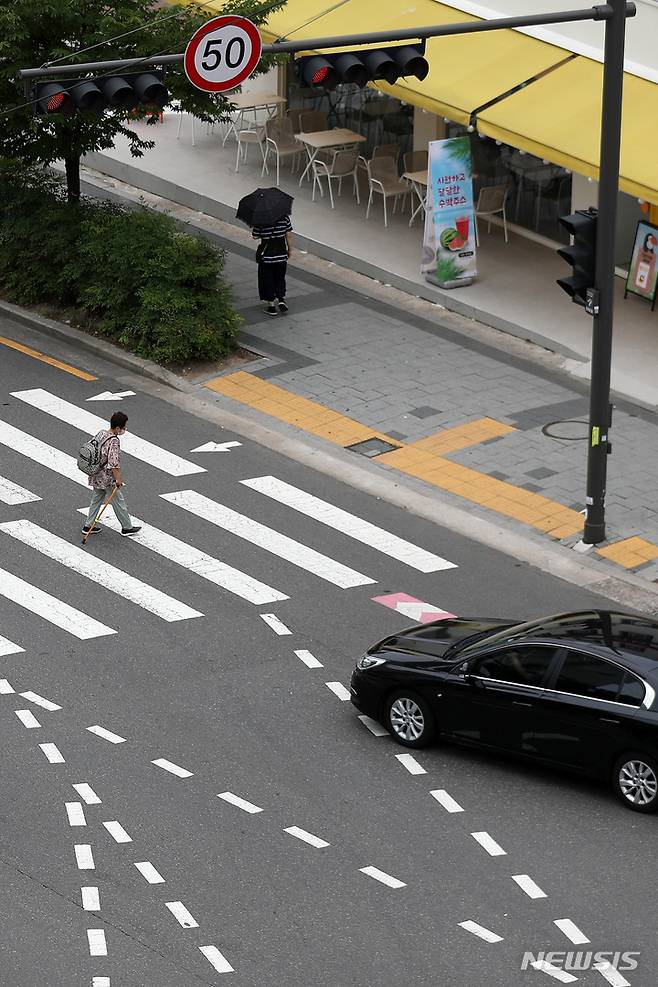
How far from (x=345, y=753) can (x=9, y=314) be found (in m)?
12.5

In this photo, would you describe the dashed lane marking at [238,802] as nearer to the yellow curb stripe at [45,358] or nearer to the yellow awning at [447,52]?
the yellow curb stripe at [45,358]

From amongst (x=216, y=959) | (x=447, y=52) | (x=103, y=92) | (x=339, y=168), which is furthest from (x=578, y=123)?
(x=216, y=959)

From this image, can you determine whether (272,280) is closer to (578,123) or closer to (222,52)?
(578,123)

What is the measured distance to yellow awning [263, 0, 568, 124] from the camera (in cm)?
2395

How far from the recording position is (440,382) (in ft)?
72.1

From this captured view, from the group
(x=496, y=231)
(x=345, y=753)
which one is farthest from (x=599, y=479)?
(x=496, y=231)

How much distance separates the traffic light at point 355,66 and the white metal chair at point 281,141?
13377mm

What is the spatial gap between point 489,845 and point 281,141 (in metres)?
19.7

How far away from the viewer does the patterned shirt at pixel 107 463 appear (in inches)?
690

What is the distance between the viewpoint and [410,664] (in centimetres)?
1398

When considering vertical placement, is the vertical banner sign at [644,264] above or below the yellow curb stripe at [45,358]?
above

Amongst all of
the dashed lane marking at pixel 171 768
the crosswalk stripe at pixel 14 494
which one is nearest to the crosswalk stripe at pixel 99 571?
the crosswalk stripe at pixel 14 494

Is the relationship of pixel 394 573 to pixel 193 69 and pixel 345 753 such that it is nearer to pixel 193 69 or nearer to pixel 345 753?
pixel 345 753

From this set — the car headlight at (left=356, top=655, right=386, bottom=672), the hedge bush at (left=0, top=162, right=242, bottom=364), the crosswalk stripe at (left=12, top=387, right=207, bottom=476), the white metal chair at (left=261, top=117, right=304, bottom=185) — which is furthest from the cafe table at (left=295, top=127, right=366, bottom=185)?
the car headlight at (left=356, top=655, right=386, bottom=672)
